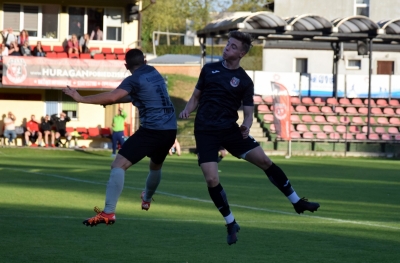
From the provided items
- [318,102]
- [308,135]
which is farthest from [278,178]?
[318,102]

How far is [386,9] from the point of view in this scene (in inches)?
2119

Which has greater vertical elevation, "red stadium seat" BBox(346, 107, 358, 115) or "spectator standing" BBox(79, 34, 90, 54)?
"spectator standing" BBox(79, 34, 90, 54)

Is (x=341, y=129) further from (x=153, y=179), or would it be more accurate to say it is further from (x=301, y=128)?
(x=153, y=179)

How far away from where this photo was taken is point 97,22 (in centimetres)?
3997

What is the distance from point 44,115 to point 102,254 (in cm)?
2967

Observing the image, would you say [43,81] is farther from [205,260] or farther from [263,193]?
[205,260]

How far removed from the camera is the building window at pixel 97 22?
39656 mm

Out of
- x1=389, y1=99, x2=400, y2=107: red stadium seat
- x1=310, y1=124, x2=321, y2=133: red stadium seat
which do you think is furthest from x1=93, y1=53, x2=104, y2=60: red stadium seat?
x1=389, y1=99, x2=400, y2=107: red stadium seat

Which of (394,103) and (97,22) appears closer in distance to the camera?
(97,22)

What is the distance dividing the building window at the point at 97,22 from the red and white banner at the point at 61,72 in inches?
133

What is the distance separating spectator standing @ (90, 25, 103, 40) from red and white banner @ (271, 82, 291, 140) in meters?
9.26

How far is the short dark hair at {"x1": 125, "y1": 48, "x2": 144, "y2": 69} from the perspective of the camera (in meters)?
10.3

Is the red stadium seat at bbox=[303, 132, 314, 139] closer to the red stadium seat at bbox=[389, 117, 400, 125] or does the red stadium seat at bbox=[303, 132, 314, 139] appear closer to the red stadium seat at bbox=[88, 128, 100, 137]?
the red stadium seat at bbox=[389, 117, 400, 125]

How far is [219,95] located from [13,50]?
27979 mm
